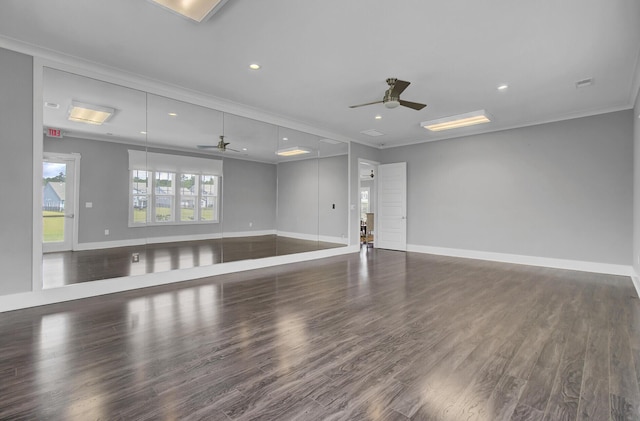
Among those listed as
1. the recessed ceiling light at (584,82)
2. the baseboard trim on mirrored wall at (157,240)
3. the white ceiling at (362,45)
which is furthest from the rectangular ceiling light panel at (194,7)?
the recessed ceiling light at (584,82)

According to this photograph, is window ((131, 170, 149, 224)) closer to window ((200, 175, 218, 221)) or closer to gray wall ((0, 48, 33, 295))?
window ((200, 175, 218, 221))

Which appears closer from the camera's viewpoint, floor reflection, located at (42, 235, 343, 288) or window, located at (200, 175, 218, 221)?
floor reflection, located at (42, 235, 343, 288)

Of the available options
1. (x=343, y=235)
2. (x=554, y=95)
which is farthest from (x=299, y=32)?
(x=343, y=235)

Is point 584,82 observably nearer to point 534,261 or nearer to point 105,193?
point 534,261

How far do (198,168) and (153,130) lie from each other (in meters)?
0.83

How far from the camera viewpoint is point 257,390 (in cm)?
192

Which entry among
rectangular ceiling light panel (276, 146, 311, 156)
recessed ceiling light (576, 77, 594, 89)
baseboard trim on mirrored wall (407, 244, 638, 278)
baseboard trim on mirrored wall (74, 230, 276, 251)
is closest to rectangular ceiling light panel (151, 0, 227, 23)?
baseboard trim on mirrored wall (74, 230, 276, 251)

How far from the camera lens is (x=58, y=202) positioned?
12.2 feet

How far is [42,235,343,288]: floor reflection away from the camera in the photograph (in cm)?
369

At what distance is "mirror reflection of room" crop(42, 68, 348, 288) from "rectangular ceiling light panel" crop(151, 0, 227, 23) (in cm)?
200

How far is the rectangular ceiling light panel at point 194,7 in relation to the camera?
254cm

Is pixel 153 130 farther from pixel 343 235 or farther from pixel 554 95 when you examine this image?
pixel 554 95

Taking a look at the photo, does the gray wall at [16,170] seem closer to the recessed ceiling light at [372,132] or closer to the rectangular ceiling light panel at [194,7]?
the rectangular ceiling light panel at [194,7]

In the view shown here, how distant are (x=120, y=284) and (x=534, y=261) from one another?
7154mm
